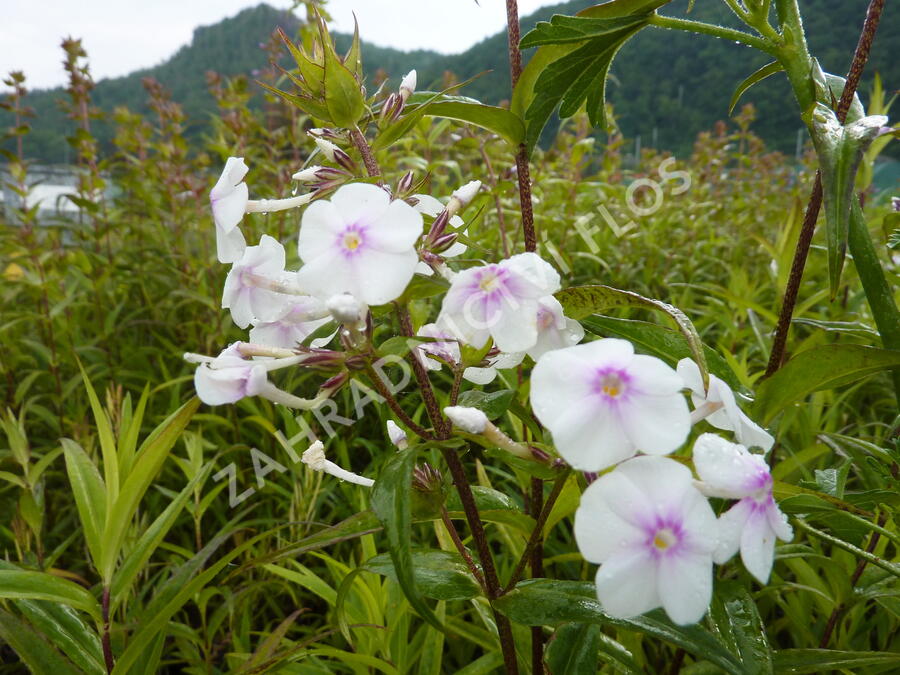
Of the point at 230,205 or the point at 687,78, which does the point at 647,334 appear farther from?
the point at 687,78

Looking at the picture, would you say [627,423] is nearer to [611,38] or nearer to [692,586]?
[692,586]

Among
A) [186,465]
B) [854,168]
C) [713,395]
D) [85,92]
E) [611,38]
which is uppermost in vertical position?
[85,92]

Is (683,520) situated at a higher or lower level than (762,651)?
higher

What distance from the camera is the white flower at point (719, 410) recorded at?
609 mm

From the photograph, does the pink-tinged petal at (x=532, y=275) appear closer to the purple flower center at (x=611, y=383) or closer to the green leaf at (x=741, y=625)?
the purple flower center at (x=611, y=383)

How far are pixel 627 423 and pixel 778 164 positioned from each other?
6.77 meters

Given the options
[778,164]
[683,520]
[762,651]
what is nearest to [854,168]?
[683,520]

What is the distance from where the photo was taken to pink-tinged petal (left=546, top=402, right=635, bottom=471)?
530 mm

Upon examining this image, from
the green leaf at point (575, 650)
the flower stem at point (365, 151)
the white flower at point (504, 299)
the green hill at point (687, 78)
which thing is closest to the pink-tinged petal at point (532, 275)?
the white flower at point (504, 299)

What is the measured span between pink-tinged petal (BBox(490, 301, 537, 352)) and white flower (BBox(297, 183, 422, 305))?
0.32 ft

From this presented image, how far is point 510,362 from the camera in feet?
2.36

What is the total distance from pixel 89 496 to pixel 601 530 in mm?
860

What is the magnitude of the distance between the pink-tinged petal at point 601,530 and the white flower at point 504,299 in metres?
0.15

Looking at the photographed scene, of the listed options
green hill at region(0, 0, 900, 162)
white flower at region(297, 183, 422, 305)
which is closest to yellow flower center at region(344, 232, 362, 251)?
white flower at region(297, 183, 422, 305)
